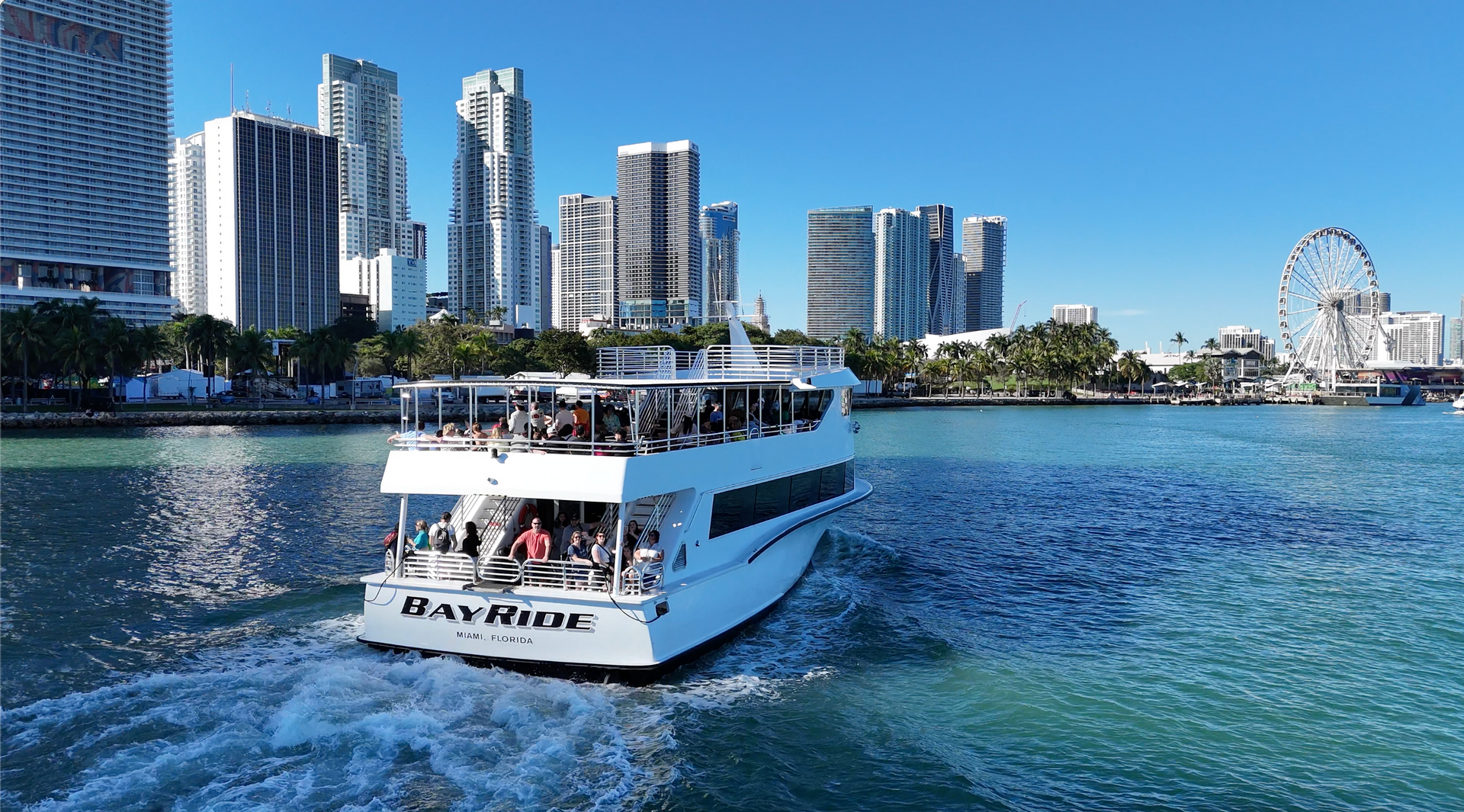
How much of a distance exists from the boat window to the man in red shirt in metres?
3.18

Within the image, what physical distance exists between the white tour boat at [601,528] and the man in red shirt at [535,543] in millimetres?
215

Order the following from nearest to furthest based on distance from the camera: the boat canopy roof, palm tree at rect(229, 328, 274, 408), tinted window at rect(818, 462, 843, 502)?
the boat canopy roof
tinted window at rect(818, 462, 843, 502)
palm tree at rect(229, 328, 274, 408)

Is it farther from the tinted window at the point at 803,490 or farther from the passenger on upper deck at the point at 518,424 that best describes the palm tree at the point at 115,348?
the tinted window at the point at 803,490

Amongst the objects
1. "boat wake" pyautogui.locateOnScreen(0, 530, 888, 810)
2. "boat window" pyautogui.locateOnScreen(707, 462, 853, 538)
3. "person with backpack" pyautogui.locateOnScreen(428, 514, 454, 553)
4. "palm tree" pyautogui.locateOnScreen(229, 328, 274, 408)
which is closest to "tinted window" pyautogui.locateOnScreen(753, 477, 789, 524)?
"boat window" pyautogui.locateOnScreen(707, 462, 853, 538)

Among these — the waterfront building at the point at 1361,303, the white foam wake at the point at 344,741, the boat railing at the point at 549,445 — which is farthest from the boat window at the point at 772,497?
the waterfront building at the point at 1361,303

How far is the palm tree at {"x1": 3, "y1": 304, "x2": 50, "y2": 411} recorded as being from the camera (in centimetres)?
7138

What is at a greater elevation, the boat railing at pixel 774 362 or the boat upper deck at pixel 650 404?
the boat railing at pixel 774 362

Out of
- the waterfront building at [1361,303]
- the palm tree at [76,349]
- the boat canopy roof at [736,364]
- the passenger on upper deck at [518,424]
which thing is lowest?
the passenger on upper deck at [518,424]

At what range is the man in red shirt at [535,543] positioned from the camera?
14.8m

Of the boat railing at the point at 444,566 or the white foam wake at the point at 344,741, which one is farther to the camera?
the boat railing at the point at 444,566

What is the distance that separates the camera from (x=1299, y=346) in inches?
5822

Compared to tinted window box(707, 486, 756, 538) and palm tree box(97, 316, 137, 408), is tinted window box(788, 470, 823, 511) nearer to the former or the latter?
tinted window box(707, 486, 756, 538)

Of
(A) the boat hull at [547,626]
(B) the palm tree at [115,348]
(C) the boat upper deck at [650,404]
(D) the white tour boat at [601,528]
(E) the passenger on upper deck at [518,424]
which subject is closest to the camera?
(A) the boat hull at [547,626]

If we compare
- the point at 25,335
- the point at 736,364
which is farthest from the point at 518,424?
the point at 25,335
